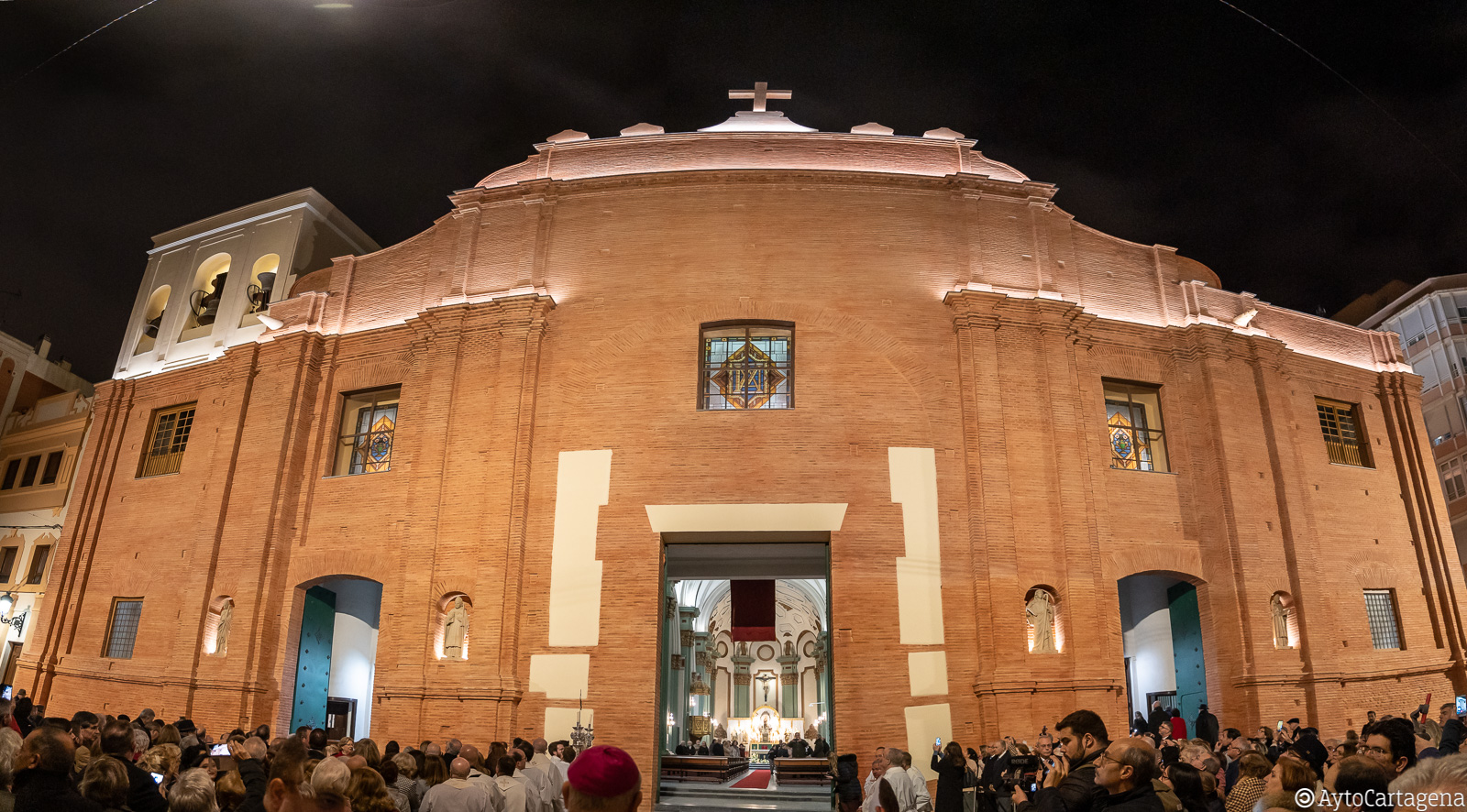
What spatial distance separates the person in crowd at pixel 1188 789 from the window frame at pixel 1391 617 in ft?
48.3

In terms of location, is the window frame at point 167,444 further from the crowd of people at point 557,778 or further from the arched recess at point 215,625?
the crowd of people at point 557,778

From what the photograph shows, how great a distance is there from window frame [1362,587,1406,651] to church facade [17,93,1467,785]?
0.07 meters

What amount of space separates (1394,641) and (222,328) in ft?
81.9

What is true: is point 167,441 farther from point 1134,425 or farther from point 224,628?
point 1134,425

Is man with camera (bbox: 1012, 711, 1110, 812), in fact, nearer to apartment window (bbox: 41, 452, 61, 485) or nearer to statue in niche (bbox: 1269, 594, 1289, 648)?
statue in niche (bbox: 1269, 594, 1289, 648)

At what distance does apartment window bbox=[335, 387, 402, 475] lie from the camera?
17984 mm

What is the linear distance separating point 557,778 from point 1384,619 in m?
16.3

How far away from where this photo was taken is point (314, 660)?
1775cm

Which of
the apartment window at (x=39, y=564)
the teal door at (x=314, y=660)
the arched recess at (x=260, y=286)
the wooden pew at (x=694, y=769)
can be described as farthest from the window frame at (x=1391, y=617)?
the apartment window at (x=39, y=564)

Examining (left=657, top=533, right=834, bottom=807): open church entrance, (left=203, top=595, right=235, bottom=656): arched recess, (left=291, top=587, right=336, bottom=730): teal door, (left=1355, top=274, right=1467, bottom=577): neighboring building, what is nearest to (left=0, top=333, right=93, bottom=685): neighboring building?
(left=203, top=595, right=235, bottom=656): arched recess

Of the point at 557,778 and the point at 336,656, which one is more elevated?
the point at 336,656

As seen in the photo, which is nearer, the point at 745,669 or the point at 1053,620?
the point at 1053,620

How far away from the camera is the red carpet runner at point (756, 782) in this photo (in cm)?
2019

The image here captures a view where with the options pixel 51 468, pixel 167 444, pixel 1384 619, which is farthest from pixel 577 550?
pixel 51 468
